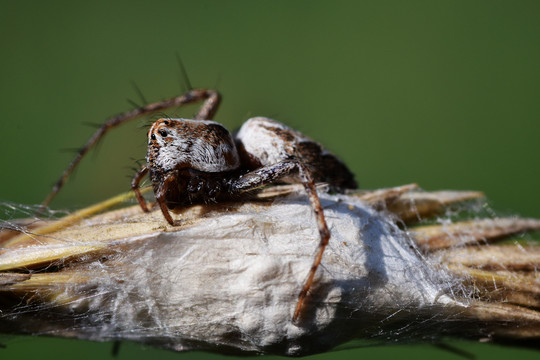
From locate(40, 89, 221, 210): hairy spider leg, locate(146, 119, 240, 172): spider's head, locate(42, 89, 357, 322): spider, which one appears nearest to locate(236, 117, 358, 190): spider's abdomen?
locate(42, 89, 357, 322): spider

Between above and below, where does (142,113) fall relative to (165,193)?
above


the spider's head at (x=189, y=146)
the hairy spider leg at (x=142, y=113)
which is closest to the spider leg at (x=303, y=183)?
the spider's head at (x=189, y=146)

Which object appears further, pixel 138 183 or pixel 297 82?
pixel 297 82

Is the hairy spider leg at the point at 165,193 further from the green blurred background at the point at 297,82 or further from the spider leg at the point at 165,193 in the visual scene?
the green blurred background at the point at 297,82

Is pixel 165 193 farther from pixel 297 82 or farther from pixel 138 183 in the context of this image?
pixel 297 82

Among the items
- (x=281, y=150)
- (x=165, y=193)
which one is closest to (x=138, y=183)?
(x=165, y=193)
